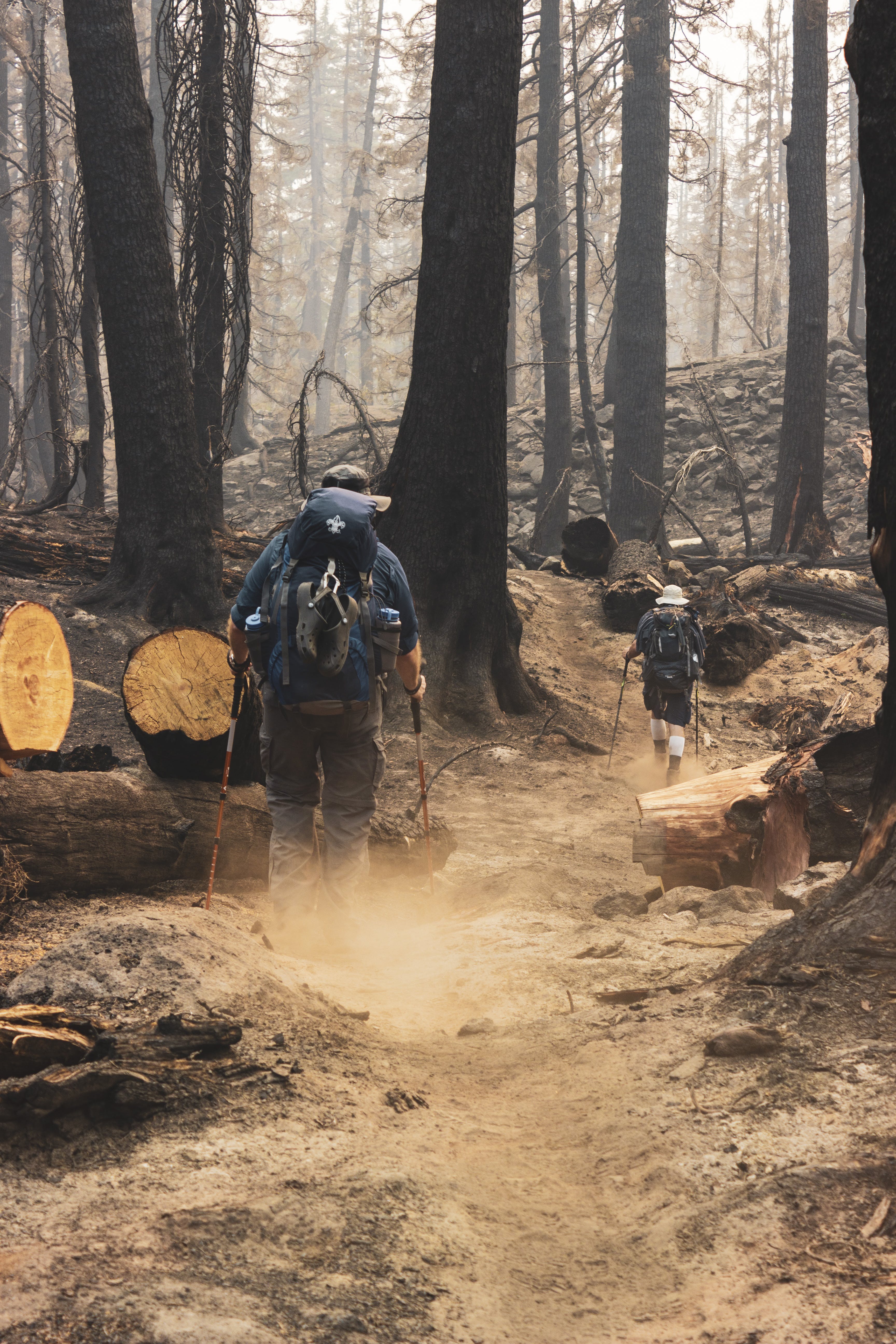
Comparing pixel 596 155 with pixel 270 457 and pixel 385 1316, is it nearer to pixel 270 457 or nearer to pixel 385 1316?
pixel 270 457

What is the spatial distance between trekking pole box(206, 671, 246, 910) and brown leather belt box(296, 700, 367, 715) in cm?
70

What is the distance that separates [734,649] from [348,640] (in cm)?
882

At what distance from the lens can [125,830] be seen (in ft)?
15.3

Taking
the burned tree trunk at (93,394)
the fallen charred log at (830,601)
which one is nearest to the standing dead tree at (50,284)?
the burned tree trunk at (93,394)

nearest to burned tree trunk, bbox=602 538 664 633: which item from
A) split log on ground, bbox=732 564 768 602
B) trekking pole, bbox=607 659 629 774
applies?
split log on ground, bbox=732 564 768 602

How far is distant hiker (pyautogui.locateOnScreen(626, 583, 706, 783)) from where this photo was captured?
31.3ft

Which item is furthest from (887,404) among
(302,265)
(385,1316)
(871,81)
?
(302,265)

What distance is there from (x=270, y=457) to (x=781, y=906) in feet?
84.8

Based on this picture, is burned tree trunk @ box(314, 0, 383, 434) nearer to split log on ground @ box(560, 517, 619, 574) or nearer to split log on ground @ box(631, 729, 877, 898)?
split log on ground @ box(560, 517, 619, 574)

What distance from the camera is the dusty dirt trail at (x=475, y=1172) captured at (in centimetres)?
172

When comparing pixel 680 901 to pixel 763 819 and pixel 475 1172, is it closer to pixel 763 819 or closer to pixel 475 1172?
pixel 763 819

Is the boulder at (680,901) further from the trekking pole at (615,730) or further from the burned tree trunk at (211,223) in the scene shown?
the burned tree trunk at (211,223)

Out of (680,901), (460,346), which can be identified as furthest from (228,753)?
(460,346)

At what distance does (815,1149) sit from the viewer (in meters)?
2.14
